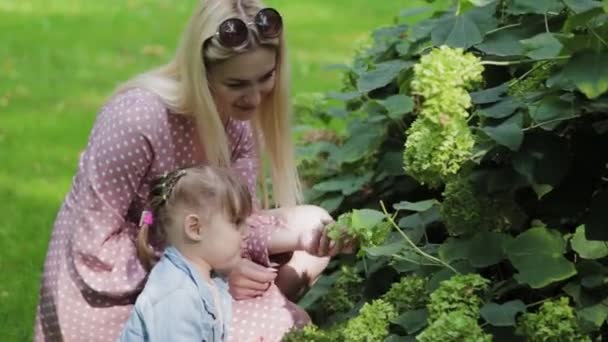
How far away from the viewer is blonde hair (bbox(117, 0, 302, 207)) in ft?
12.5

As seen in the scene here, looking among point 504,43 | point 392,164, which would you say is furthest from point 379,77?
point 392,164

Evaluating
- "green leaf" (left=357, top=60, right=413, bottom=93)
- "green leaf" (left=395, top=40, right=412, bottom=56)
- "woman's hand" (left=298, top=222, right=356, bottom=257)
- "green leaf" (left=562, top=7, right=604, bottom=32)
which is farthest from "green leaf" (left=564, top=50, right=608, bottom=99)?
"green leaf" (left=395, top=40, right=412, bottom=56)

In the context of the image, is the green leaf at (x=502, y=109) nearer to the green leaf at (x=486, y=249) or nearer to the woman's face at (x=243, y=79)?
the green leaf at (x=486, y=249)

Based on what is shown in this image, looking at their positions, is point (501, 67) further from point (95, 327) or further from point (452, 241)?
point (95, 327)

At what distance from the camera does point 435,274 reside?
3.32m

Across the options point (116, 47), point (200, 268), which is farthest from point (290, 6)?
point (200, 268)

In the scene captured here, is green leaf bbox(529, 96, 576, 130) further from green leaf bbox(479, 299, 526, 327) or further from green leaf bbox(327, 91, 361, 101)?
green leaf bbox(327, 91, 361, 101)

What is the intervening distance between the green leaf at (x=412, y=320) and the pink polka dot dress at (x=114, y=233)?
27.1 inches

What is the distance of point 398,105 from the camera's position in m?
4.09

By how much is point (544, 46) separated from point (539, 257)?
1.61 ft

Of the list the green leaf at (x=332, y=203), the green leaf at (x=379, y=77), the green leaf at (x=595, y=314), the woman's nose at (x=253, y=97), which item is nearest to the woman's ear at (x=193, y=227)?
the woman's nose at (x=253, y=97)

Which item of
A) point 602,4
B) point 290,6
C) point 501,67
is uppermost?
point 602,4

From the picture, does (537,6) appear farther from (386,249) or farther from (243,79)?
(243,79)

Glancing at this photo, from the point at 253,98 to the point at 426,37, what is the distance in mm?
755
